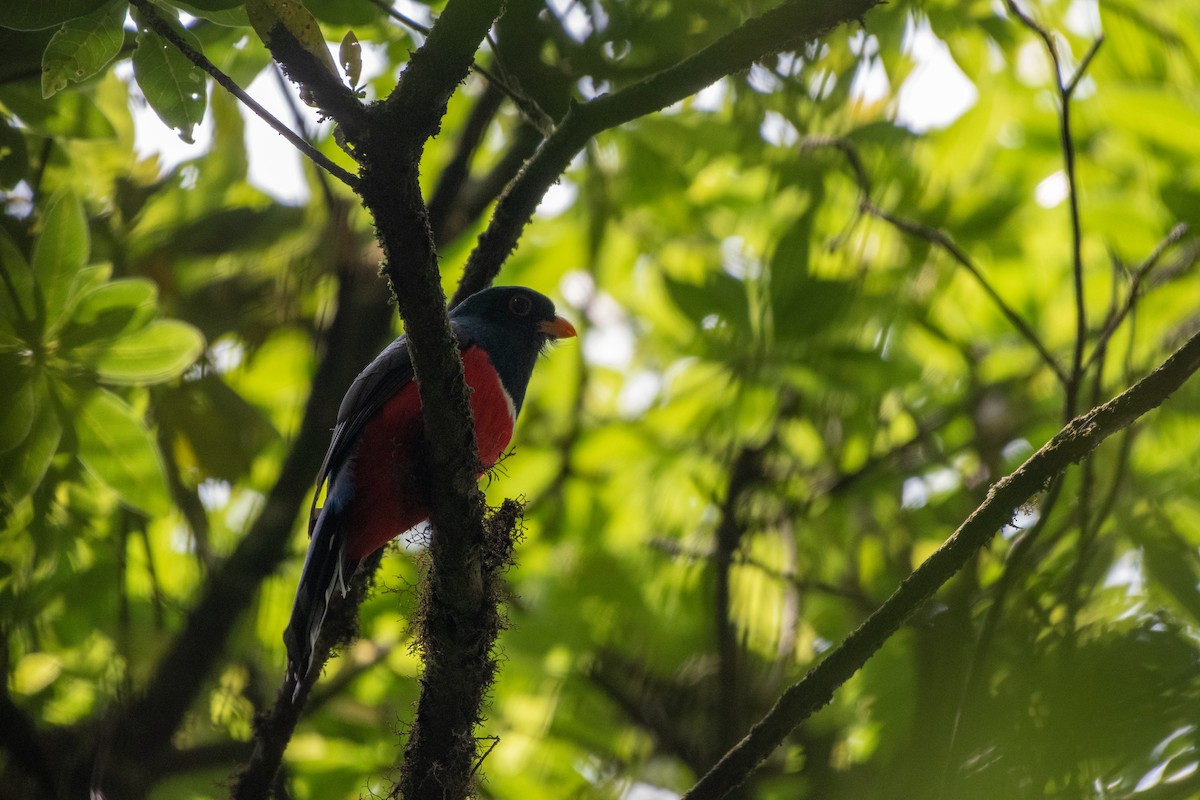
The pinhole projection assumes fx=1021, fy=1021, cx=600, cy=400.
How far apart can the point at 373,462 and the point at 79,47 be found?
5.32ft

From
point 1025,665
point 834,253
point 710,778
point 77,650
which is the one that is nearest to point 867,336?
point 834,253

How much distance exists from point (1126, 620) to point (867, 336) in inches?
107

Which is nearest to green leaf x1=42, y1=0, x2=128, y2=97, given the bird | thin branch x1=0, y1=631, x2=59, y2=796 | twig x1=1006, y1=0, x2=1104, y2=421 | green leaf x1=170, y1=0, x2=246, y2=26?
green leaf x1=170, y1=0, x2=246, y2=26

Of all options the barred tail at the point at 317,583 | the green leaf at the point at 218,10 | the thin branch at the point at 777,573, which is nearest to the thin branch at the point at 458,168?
the barred tail at the point at 317,583

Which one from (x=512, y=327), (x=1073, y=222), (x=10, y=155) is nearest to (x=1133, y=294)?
(x=1073, y=222)

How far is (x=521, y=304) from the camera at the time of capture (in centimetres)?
449

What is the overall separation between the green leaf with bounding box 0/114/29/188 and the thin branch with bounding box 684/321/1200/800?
9.82 feet

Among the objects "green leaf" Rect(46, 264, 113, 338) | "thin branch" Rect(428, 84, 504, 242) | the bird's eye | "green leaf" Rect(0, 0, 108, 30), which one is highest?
"thin branch" Rect(428, 84, 504, 242)

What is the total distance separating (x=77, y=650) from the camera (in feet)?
15.5

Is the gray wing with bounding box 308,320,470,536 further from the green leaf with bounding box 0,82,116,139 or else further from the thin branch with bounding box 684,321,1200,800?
the thin branch with bounding box 684,321,1200,800

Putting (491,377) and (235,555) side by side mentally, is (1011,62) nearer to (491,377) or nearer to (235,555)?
(491,377)

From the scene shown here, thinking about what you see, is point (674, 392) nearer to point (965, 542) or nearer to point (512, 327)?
point (512, 327)

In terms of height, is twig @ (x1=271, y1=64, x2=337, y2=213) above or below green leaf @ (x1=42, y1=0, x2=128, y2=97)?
above

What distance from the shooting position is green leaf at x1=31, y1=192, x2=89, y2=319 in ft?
11.0
